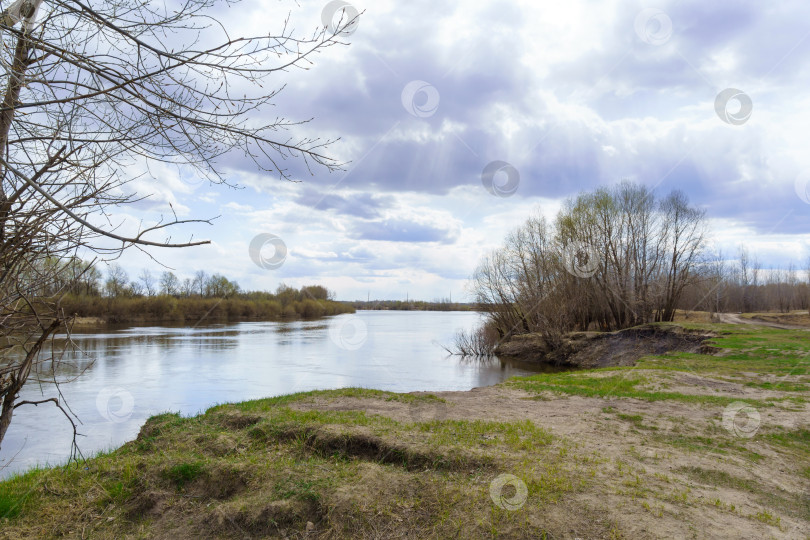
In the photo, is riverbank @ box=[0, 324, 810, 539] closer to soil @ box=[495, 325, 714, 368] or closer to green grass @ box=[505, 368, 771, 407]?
green grass @ box=[505, 368, 771, 407]

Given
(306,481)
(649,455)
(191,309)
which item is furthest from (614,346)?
(191,309)

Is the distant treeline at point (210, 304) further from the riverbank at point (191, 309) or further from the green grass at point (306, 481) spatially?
the green grass at point (306, 481)

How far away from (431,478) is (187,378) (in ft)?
56.6

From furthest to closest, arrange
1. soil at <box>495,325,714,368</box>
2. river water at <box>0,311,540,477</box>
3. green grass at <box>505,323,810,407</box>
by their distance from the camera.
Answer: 1. soil at <box>495,325,714,368</box>
2. river water at <box>0,311,540,477</box>
3. green grass at <box>505,323,810,407</box>

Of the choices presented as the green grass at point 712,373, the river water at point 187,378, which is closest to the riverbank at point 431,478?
the river water at point 187,378

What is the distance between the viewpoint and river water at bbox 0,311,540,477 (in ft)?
38.6

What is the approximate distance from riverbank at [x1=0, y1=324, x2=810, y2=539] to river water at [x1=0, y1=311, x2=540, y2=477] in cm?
191

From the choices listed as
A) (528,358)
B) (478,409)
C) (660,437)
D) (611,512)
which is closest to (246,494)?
(611,512)

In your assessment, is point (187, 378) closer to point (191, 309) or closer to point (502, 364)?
point (502, 364)

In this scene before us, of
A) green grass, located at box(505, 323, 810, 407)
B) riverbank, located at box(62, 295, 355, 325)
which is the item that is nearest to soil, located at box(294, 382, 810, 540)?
green grass, located at box(505, 323, 810, 407)

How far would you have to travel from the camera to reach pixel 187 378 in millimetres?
19906

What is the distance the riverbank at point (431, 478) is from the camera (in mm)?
4840

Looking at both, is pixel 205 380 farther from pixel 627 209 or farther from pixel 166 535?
pixel 627 209

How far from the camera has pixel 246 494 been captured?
5.55 m
